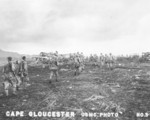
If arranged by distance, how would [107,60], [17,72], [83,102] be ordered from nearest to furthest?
[83,102]
[17,72]
[107,60]

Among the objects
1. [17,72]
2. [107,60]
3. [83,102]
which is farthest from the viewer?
[107,60]

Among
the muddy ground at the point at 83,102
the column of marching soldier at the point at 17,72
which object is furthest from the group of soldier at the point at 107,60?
the muddy ground at the point at 83,102

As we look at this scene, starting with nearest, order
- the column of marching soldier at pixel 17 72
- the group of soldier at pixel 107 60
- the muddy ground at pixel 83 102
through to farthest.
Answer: the muddy ground at pixel 83 102 < the column of marching soldier at pixel 17 72 < the group of soldier at pixel 107 60

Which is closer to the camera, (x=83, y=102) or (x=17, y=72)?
(x=83, y=102)

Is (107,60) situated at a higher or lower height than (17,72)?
higher

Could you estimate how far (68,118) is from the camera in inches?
334

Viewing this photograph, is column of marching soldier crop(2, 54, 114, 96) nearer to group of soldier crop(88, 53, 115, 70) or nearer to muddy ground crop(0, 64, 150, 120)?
muddy ground crop(0, 64, 150, 120)

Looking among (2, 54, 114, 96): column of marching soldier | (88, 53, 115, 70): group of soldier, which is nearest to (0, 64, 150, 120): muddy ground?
(2, 54, 114, 96): column of marching soldier

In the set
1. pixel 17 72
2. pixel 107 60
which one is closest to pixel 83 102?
pixel 17 72

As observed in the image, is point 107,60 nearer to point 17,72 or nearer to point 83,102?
point 17,72

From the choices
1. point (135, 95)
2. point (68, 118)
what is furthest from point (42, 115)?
point (135, 95)

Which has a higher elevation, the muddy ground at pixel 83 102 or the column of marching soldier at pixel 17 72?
the column of marching soldier at pixel 17 72

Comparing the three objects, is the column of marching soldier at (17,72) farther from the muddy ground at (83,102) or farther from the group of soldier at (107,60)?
the group of soldier at (107,60)

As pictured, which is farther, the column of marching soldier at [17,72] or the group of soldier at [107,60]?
the group of soldier at [107,60]
